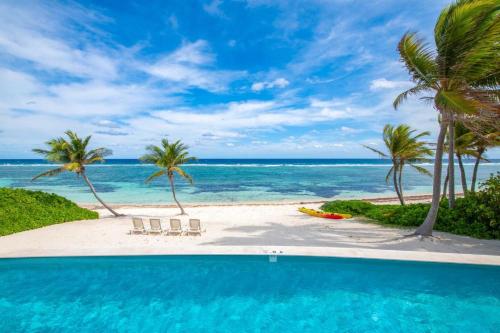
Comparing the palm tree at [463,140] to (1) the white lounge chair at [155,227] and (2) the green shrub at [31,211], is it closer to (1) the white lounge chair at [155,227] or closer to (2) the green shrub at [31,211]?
(1) the white lounge chair at [155,227]

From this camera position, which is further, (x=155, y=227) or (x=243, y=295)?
(x=155, y=227)

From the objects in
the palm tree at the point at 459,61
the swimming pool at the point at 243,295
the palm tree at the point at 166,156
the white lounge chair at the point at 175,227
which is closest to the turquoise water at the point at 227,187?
the palm tree at the point at 166,156

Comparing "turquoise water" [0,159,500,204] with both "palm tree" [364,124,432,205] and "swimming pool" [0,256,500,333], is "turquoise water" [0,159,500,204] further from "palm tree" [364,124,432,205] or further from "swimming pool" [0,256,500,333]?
"swimming pool" [0,256,500,333]

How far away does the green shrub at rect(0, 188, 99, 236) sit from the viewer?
39.9 feet

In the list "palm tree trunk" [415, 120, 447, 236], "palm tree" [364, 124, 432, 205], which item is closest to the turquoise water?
"palm tree" [364, 124, 432, 205]

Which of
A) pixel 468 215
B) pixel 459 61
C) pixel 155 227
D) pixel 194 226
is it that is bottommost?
pixel 155 227

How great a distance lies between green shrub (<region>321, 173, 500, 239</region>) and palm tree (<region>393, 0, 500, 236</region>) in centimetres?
202

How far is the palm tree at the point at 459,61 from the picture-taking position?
7941mm

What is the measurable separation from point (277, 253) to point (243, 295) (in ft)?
6.17

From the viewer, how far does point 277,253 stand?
8.76 metres

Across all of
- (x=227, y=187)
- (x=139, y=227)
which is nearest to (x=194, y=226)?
(x=139, y=227)

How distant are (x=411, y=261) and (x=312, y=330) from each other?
4.28 metres

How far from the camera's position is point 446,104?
26.7 feet

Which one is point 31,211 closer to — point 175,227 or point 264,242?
point 175,227
